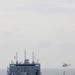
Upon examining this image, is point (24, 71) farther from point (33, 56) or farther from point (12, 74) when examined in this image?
point (33, 56)

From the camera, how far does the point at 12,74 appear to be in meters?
152

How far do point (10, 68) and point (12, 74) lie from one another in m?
2.72

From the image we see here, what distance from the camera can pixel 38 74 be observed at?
153125 mm

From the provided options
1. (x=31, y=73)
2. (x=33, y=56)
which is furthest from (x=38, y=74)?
(x=33, y=56)

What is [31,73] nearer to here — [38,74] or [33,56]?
[38,74]

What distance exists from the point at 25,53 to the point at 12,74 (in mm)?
→ 12746

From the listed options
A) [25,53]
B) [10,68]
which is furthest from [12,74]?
[25,53]

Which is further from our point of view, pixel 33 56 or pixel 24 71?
pixel 33 56

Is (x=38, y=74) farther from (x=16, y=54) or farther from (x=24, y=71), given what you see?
(x=16, y=54)

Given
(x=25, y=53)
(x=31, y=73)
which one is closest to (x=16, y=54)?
(x=25, y=53)

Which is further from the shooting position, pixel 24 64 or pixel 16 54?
pixel 16 54

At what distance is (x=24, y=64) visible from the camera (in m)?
155

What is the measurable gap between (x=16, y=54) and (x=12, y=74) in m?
14.7

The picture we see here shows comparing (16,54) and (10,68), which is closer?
(10,68)
